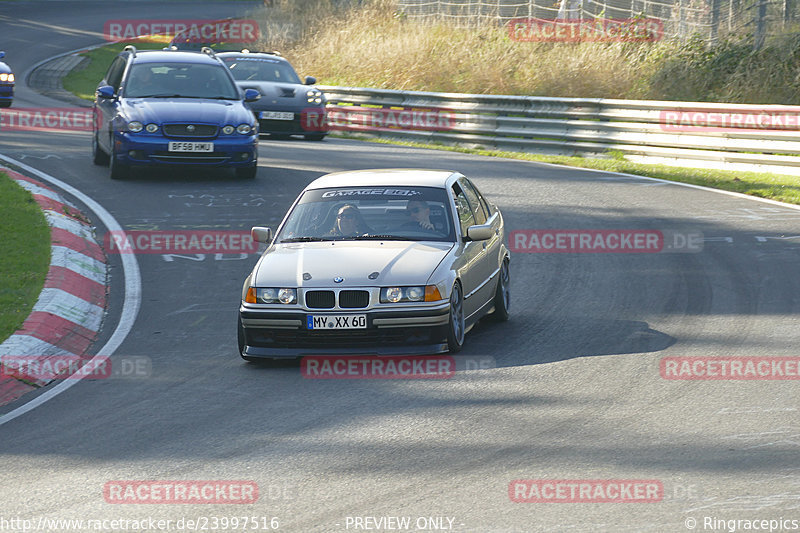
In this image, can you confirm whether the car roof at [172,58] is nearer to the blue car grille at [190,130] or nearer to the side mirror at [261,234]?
the blue car grille at [190,130]

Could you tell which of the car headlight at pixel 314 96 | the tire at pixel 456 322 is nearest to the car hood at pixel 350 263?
the tire at pixel 456 322

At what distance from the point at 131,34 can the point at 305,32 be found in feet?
42.4

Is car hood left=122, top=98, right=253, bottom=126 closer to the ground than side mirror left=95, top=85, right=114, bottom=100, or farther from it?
closer to the ground

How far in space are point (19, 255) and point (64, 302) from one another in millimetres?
1756

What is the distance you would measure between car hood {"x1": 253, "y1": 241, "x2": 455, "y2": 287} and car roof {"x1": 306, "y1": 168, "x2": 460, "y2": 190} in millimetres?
798

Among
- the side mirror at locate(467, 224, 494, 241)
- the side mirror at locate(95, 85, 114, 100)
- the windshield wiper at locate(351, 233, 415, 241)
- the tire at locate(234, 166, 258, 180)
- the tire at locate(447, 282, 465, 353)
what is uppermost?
the side mirror at locate(467, 224, 494, 241)

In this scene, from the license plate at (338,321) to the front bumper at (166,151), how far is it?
920 centimetres

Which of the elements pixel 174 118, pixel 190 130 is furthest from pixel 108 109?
pixel 190 130

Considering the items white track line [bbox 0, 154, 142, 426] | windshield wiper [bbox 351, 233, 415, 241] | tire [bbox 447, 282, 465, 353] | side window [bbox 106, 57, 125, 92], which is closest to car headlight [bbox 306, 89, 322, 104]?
side window [bbox 106, 57, 125, 92]

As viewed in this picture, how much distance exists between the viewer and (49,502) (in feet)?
19.4

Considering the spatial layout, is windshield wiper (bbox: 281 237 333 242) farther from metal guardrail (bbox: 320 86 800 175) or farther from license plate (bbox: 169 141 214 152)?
metal guardrail (bbox: 320 86 800 175)

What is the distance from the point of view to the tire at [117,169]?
1755 cm

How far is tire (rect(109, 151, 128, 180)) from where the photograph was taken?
17.5 meters

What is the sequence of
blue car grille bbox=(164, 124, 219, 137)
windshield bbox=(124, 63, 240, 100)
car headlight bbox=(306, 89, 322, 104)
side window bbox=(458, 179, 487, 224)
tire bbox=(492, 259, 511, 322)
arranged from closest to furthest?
tire bbox=(492, 259, 511, 322)
side window bbox=(458, 179, 487, 224)
blue car grille bbox=(164, 124, 219, 137)
windshield bbox=(124, 63, 240, 100)
car headlight bbox=(306, 89, 322, 104)
